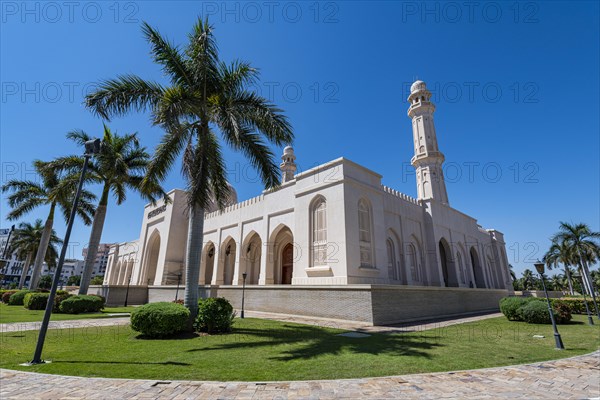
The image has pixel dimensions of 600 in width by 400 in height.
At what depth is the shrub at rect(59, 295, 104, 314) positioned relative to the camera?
15891 millimetres

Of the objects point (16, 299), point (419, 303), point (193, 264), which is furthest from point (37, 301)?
point (419, 303)

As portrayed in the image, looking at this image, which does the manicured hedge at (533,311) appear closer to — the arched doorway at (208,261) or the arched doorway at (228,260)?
the arched doorway at (228,260)

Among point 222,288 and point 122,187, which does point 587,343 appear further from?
point 122,187

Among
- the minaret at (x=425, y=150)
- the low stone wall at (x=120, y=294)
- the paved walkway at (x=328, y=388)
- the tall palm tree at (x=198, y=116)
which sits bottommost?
the paved walkway at (x=328, y=388)

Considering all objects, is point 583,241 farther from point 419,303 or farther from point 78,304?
point 78,304

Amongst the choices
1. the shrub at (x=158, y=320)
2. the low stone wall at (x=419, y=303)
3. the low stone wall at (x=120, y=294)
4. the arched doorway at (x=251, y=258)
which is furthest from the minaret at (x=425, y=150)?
the low stone wall at (x=120, y=294)

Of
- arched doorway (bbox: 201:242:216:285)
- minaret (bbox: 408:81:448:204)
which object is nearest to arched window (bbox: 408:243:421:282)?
minaret (bbox: 408:81:448:204)

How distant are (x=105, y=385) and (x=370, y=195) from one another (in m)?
16.2

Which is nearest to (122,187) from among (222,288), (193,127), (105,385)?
(222,288)

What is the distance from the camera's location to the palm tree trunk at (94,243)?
17703 millimetres

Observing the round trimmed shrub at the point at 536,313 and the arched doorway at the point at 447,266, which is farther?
the arched doorway at the point at 447,266

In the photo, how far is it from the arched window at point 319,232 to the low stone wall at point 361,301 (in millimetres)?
2384

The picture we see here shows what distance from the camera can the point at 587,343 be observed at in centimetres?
899

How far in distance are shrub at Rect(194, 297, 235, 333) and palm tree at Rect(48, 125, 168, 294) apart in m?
9.83
